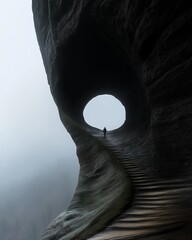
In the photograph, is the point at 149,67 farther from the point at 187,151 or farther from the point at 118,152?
the point at 118,152

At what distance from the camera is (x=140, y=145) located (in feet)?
20.9

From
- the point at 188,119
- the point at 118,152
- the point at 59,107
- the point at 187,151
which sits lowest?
the point at 187,151

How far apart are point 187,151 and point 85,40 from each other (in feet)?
19.8

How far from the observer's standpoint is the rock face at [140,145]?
2.79 metres

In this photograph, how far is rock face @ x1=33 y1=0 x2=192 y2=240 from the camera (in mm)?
2791

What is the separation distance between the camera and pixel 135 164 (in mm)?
5602

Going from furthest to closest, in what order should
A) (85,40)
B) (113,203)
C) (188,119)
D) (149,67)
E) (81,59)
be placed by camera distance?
(81,59) < (85,40) < (149,67) < (188,119) < (113,203)

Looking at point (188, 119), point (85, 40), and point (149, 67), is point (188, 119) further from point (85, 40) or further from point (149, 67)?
point (85, 40)

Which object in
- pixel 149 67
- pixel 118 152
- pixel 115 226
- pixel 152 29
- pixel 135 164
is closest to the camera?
pixel 115 226

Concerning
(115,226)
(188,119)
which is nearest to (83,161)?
(188,119)

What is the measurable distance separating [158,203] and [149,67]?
2.67 m

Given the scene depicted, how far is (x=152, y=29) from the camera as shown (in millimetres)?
4324

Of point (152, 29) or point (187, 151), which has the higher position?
point (152, 29)

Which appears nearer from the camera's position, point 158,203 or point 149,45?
point 158,203
